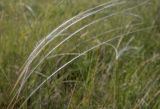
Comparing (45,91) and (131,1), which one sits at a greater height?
(131,1)

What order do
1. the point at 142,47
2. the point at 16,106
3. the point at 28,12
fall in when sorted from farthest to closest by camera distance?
the point at 28,12 < the point at 142,47 < the point at 16,106

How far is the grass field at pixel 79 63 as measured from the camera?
1.59 metres

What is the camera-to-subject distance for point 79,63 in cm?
182

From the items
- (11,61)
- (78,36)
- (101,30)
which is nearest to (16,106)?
(11,61)

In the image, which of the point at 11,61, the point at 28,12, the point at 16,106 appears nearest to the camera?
the point at 16,106

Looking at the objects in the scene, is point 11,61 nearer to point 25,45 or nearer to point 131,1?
point 25,45

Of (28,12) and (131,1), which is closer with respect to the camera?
(131,1)

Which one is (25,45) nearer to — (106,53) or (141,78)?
(106,53)

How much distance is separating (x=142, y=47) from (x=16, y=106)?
631 millimetres

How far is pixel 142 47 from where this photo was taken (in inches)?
77.4

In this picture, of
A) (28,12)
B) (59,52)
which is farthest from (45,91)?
(28,12)

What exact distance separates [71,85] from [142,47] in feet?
1.40

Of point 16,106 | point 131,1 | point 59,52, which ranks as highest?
point 131,1

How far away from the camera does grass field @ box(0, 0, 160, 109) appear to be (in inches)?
62.6
